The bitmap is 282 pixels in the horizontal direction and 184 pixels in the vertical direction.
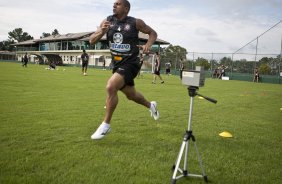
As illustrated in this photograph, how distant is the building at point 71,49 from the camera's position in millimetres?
67875

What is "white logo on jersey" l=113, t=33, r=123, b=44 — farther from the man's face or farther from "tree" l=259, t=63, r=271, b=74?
"tree" l=259, t=63, r=271, b=74

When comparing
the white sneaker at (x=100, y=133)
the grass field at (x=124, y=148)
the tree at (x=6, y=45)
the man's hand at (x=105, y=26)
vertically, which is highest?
the tree at (x=6, y=45)

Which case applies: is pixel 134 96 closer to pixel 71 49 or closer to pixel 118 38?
pixel 118 38

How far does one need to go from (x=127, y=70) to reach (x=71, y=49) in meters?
80.8

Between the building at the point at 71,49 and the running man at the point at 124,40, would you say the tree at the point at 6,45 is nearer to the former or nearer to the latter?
the building at the point at 71,49

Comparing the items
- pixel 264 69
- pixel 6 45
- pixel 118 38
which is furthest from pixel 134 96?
pixel 6 45

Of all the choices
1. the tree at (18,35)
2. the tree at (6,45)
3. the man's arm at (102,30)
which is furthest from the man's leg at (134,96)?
the tree at (18,35)

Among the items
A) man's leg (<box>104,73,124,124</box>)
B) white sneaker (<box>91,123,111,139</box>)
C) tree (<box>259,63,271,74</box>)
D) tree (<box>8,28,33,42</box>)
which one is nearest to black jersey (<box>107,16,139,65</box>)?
man's leg (<box>104,73,124,124</box>)

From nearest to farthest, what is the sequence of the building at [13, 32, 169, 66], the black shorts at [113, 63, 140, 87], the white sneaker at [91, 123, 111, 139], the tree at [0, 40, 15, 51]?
the white sneaker at [91, 123, 111, 139]
the black shorts at [113, 63, 140, 87]
the building at [13, 32, 169, 66]
the tree at [0, 40, 15, 51]

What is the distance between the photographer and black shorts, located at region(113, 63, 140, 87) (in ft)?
17.7

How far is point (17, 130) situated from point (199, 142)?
126 inches

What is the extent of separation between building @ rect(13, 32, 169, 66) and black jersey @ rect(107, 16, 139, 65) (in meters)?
52.8

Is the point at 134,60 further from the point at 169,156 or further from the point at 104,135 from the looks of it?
the point at 169,156

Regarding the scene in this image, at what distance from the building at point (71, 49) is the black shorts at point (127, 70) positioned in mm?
52928
